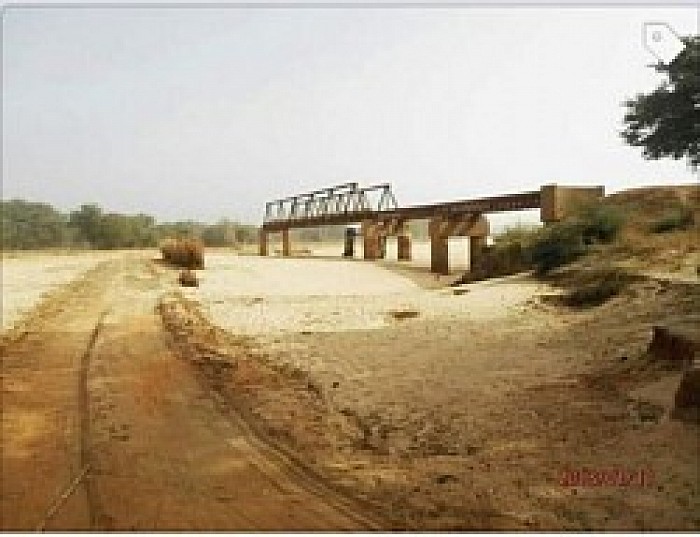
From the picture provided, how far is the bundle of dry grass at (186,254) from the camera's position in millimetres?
28016

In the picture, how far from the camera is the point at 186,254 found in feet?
93.4

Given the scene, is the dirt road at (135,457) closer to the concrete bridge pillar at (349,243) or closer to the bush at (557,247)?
the bush at (557,247)

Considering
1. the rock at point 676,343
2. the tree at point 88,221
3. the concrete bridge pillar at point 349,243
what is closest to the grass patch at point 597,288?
the rock at point 676,343

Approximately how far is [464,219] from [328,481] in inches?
821

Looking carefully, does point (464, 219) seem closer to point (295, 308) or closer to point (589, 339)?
point (295, 308)

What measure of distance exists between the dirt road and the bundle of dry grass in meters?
15.4

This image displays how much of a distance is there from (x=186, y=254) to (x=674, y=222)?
52.2ft

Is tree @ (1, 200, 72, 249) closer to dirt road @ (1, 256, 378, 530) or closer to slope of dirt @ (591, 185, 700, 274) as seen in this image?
slope of dirt @ (591, 185, 700, 274)

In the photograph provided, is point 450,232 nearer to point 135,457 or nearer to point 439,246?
point 439,246

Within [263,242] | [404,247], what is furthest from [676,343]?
[263,242]

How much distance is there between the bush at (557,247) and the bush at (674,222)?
1684 mm

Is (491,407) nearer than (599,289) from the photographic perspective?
Yes

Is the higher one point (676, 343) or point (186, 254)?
point (186, 254)

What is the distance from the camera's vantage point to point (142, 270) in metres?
26.0
